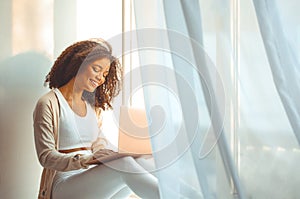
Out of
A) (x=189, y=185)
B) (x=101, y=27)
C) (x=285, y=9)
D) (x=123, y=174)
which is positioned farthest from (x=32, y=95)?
(x=285, y=9)

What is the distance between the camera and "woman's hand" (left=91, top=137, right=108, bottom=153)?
7.20ft

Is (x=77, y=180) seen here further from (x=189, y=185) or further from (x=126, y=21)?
(x=126, y=21)

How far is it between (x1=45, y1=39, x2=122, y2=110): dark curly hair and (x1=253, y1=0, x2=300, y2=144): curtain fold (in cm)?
117

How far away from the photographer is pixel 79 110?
2.12 m

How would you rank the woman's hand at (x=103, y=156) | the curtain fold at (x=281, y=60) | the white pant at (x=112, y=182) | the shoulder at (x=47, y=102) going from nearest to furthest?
the curtain fold at (x=281, y=60) < the white pant at (x=112, y=182) < the woman's hand at (x=103, y=156) < the shoulder at (x=47, y=102)

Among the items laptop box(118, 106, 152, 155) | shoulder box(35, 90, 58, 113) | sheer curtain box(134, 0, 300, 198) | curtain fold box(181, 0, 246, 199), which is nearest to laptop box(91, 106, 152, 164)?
laptop box(118, 106, 152, 155)

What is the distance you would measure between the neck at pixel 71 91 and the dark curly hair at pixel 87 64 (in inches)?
0.7

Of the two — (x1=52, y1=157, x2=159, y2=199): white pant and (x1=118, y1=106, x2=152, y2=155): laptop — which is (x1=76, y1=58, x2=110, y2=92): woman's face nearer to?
(x1=118, y1=106, x2=152, y2=155): laptop

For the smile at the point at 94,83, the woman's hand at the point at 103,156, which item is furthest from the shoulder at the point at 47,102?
the woman's hand at the point at 103,156

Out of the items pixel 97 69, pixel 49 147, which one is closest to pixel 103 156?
pixel 49 147

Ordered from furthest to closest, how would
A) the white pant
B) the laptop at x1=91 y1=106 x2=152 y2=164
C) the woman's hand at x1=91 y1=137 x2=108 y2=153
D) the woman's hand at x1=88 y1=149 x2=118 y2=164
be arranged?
the woman's hand at x1=91 y1=137 x2=108 y2=153 < the laptop at x1=91 y1=106 x2=152 y2=164 < the woman's hand at x1=88 y1=149 x2=118 y2=164 < the white pant

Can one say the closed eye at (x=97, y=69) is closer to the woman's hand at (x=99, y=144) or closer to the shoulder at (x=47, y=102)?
the shoulder at (x=47, y=102)

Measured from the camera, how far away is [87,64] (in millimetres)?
2070

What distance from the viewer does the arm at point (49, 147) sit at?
1.85 m
